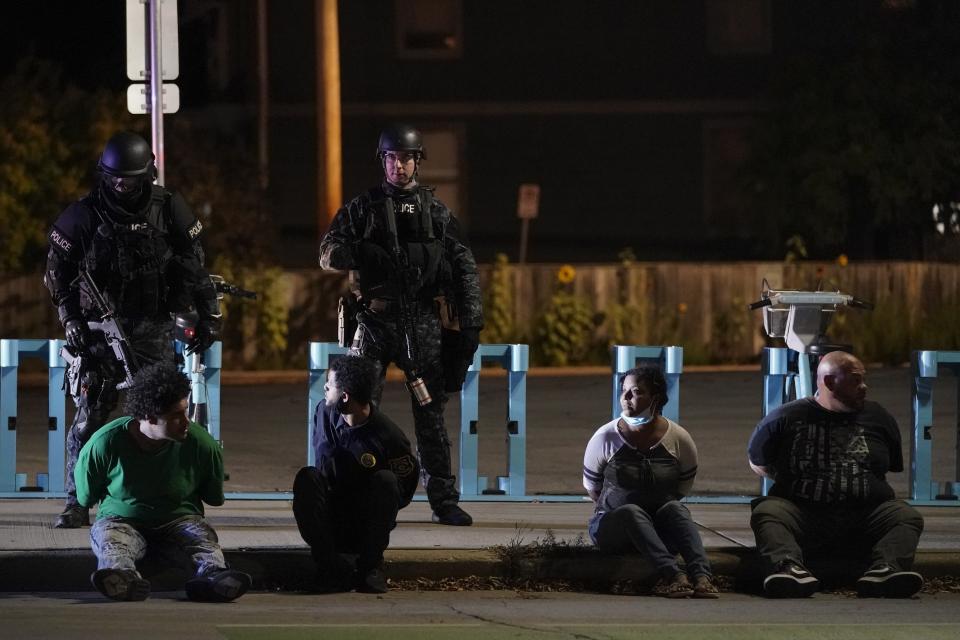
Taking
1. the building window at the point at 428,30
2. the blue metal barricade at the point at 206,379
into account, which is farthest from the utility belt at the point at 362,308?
the building window at the point at 428,30

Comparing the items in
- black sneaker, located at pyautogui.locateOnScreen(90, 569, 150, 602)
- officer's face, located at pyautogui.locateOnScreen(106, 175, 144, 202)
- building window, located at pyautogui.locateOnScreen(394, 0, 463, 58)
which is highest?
building window, located at pyautogui.locateOnScreen(394, 0, 463, 58)

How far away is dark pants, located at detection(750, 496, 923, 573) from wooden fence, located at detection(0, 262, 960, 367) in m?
14.4

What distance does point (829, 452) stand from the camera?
8.43 meters

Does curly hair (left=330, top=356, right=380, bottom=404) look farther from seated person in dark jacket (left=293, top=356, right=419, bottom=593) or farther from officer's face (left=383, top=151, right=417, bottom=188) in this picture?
officer's face (left=383, top=151, right=417, bottom=188)

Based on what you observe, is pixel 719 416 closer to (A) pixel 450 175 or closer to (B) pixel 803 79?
(B) pixel 803 79

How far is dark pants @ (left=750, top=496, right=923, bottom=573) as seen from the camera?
26.9 ft

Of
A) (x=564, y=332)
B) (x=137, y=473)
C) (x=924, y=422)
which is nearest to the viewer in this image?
(x=137, y=473)

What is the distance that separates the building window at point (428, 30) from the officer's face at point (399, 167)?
23.5m

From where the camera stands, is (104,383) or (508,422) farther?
(508,422)

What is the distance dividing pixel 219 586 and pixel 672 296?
16.5 meters

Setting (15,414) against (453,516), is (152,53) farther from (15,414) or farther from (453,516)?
(453,516)

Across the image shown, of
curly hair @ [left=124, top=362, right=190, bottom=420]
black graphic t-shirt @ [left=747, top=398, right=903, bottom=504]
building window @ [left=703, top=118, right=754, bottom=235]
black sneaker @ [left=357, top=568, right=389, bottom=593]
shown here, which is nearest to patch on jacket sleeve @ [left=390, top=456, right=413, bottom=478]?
black sneaker @ [left=357, top=568, right=389, bottom=593]

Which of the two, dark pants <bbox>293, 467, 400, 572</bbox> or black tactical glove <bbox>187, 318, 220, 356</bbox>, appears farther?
black tactical glove <bbox>187, 318, 220, 356</bbox>

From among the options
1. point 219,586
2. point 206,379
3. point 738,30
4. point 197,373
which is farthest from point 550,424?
point 738,30
